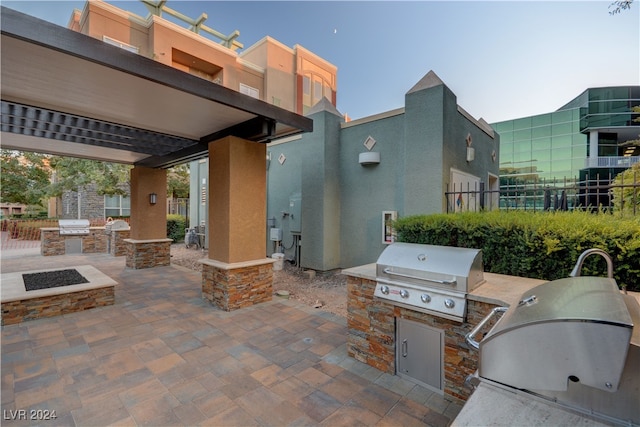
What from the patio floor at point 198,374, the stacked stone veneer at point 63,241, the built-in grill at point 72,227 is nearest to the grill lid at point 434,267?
the patio floor at point 198,374

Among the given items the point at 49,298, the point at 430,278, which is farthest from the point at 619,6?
the point at 49,298

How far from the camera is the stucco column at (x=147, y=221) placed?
27.2 feet

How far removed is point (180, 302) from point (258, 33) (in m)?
15.0

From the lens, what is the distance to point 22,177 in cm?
1541

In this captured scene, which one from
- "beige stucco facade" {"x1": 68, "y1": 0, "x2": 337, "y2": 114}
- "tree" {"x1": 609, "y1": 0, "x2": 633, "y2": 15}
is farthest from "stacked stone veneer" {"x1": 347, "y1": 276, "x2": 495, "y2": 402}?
"beige stucco facade" {"x1": 68, "y1": 0, "x2": 337, "y2": 114}

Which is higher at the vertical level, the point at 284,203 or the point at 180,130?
the point at 180,130

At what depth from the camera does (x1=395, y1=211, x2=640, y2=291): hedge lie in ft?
8.58

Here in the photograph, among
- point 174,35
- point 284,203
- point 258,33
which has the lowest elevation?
point 284,203

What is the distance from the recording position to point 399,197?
6.96 meters

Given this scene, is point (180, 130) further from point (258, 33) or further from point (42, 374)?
point (258, 33)

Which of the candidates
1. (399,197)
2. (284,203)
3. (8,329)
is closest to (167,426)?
(8,329)

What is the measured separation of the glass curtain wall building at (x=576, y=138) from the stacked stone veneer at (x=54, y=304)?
24415 mm

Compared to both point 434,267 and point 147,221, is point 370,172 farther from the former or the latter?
point 147,221

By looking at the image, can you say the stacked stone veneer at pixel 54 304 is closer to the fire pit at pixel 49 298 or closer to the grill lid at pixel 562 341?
the fire pit at pixel 49 298
